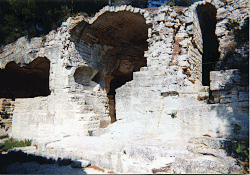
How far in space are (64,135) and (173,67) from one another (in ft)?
14.9

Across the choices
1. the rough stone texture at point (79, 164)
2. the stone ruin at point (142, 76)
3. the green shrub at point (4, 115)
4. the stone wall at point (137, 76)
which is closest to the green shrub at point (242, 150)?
the stone ruin at point (142, 76)

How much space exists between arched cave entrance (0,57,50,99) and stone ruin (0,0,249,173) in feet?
0.61

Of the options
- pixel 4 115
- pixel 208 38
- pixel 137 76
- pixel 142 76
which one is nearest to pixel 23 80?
pixel 4 115

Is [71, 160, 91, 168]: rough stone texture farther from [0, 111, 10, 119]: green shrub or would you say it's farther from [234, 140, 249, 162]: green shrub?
[0, 111, 10, 119]: green shrub

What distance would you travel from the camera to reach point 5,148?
6.78 m

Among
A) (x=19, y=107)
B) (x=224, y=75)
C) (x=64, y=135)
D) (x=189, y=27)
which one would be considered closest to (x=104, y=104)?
(x=64, y=135)

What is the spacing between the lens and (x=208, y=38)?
8.91 meters

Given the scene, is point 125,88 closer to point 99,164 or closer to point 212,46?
point 99,164

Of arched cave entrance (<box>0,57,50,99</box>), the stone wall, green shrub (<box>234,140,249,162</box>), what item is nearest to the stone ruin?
the stone wall

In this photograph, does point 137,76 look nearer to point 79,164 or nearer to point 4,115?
point 79,164

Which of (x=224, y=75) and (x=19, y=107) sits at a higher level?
(x=224, y=75)

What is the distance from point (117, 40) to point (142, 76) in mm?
4321

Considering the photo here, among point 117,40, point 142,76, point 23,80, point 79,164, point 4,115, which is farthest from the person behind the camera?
point 23,80

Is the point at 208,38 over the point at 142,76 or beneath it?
over
